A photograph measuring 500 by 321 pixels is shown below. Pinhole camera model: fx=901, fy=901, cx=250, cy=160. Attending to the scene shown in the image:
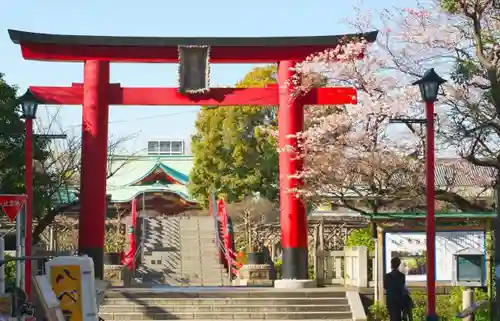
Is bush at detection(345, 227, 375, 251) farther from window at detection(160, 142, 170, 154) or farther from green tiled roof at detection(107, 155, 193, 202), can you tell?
window at detection(160, 142, 170, 154)

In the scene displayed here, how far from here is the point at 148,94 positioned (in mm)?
25875

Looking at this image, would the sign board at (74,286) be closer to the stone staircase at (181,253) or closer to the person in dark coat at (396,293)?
the person in dark coat at (396,293)

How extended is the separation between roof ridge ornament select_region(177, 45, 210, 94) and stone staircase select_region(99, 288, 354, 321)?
6.16 m

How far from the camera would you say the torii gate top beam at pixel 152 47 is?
83.6ft

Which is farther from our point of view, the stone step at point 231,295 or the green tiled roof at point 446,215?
the stone step at point 231,295

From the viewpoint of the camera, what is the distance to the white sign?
19141 mm

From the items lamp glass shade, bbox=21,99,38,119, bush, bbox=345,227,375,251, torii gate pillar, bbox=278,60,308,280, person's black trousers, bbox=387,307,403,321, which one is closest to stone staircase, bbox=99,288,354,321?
torii gate pillar, bbox=278,60,308,280

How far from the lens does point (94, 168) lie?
25.5 m

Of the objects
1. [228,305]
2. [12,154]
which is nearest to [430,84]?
[228,305]

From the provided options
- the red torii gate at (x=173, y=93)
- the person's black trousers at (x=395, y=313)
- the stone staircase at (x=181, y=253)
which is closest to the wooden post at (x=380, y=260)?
the person's black trousers at (x=395, y=313)

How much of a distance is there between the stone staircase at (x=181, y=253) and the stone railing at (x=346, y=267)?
17.9ft

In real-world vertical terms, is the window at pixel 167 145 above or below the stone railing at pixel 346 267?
above

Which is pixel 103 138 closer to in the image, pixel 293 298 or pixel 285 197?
pixel 285 197

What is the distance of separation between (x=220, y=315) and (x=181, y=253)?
10.4 m
